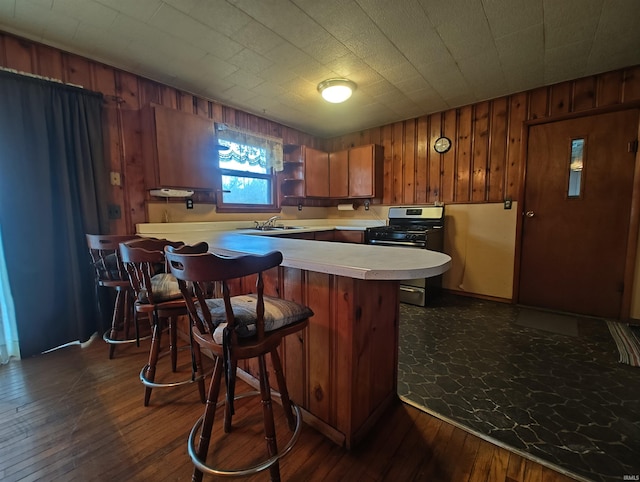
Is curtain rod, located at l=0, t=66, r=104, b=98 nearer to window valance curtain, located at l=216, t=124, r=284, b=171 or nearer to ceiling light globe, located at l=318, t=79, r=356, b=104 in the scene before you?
window valance curtain, located at l=216, t=124, r=284, b=171

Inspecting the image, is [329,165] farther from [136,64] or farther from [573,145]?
[573,145]

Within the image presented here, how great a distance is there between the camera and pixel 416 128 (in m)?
3.69

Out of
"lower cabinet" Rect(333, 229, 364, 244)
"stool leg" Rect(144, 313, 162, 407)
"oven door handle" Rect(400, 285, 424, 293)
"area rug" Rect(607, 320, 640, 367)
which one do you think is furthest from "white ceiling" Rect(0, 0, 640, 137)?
"area rug" Rect(607, 320, 640, 367)

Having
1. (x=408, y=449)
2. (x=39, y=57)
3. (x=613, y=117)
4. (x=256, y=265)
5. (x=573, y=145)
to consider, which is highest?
(x=39, y=57)

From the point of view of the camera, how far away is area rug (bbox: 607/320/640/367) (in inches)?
75.4

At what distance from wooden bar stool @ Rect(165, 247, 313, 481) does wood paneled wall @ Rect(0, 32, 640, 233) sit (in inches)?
82.1

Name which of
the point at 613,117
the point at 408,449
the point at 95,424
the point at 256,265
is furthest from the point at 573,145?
the point at 95,424

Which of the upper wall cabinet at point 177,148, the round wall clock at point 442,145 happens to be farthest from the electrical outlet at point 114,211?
the round wall clock at point 442,145

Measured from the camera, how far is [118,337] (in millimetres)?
2205

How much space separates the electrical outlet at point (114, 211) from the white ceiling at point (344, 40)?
4.03ft

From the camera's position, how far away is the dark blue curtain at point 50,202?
1.91 meters

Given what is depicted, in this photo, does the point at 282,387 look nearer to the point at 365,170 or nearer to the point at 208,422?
the point at 208,422

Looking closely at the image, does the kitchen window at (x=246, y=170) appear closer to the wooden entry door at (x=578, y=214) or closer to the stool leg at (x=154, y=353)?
the stool leg at (x=154, y=353)

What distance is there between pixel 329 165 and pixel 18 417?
13.1 feet
